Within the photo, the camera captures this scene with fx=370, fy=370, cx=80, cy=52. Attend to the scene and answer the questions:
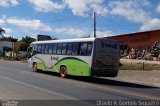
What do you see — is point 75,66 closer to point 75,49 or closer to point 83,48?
point 75,49

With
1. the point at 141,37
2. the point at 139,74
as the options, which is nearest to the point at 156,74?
the point at 139,74

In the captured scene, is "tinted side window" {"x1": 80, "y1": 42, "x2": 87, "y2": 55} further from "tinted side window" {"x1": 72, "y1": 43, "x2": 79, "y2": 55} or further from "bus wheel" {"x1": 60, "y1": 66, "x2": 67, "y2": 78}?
"bus wheel" {"x1": 60, "y1": 66, "x2": 67, "y2": 78}

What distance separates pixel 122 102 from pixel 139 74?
63.7ft

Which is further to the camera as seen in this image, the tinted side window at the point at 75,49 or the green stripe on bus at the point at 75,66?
the tinted side window at the point at 75,49

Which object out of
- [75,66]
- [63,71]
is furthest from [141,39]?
[75,66]

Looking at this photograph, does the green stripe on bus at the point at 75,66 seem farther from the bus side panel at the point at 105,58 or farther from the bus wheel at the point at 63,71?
the bus side panel at the point at 105,58

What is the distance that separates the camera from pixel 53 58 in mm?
28188

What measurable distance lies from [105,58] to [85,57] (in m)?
1.31

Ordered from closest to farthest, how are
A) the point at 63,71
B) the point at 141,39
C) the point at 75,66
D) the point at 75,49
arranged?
the point at 75,66, the point at 75,49, the point at 63,71, the point at 141,39

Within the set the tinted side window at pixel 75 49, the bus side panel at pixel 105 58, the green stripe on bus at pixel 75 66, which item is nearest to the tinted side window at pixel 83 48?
the tinted side window at pixel 75 49

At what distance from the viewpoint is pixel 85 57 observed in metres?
24.0

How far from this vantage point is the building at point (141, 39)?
52375 mm

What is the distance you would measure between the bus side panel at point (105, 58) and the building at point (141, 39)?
28.3m

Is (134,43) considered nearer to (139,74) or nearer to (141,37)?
(141,37)
